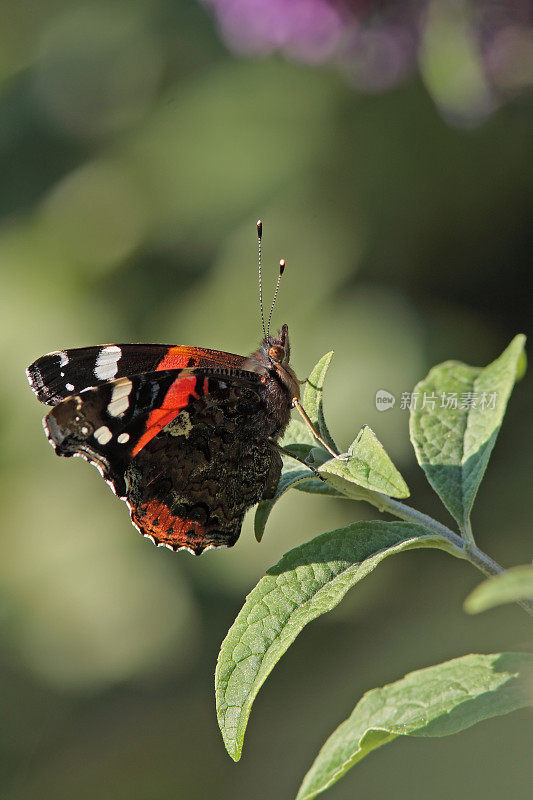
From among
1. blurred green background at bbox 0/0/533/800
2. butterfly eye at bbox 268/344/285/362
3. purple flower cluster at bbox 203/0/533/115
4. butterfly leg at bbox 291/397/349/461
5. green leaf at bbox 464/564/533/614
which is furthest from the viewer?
blurred green background at bbox 0/0/533/800

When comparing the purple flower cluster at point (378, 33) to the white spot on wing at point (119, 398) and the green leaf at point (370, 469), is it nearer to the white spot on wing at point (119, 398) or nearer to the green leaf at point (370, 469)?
the white spot on wing at point (119, 398)

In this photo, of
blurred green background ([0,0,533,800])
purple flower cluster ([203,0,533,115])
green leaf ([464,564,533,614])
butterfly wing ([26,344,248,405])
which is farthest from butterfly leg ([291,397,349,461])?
blurred green background ([0,0,533,800])

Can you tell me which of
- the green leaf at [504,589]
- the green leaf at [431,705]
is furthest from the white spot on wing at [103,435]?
the green leaf at [504,589]

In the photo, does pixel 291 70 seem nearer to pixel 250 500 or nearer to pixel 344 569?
pixel 250 500

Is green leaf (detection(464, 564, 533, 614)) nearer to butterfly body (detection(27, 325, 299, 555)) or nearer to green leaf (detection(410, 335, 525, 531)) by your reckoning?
green leaf (detection(410, 335, 525, 531))

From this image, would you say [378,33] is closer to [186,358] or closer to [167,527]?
[186,358]

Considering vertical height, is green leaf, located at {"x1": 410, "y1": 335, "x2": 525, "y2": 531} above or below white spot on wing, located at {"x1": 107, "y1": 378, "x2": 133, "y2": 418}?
below

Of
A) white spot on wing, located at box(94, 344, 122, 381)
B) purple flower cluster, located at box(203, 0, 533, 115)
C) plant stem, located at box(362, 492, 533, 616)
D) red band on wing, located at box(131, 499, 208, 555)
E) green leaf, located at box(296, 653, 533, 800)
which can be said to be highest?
purple flower cluster, located at box(203, 0, 533, 115)
